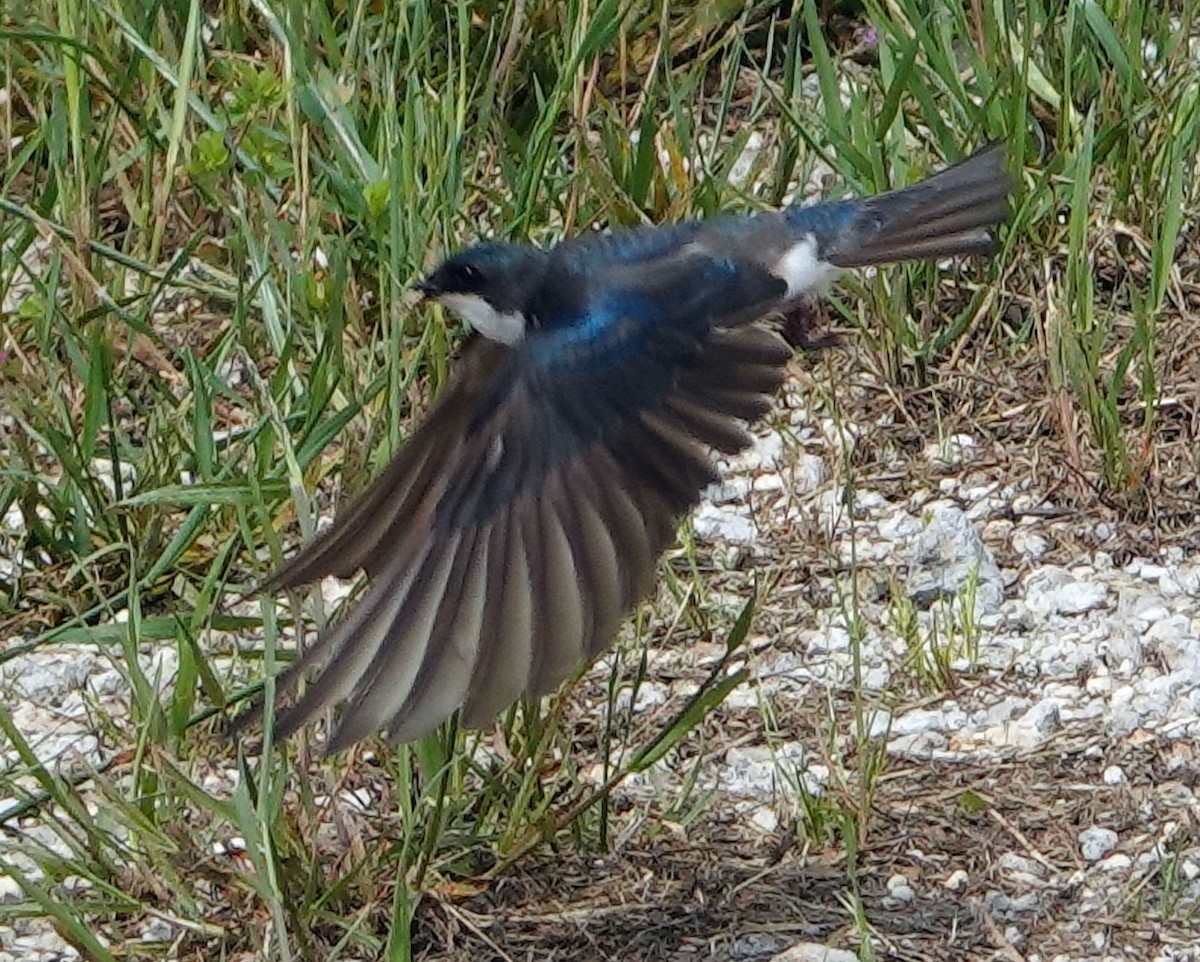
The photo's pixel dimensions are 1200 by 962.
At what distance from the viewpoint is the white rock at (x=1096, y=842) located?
2701 mm

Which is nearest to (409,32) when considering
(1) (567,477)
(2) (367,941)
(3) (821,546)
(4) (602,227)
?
(4) (602,227)

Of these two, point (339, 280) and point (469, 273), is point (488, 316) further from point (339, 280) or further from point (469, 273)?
point (339, 280)

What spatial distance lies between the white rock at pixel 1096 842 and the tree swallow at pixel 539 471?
62 centimetres

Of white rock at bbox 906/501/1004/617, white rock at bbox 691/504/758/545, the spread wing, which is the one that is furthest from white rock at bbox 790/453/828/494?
the spread wing

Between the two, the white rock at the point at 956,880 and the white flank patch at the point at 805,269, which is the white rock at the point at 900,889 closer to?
the white rock at the point at 956,880

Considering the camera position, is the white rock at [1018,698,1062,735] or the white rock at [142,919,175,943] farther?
the white rock at [1018,698,1062,735]

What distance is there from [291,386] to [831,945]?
1.05m

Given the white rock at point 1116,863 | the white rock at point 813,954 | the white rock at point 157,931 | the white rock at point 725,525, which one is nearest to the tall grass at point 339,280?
the white rock at point 157,931

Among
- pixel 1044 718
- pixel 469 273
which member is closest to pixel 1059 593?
pixel 1044 718

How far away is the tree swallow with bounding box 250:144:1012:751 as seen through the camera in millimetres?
2236

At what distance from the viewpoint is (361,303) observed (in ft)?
11.7

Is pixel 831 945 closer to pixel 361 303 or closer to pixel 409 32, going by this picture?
pixel 361 303

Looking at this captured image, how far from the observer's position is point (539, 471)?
8.39ft

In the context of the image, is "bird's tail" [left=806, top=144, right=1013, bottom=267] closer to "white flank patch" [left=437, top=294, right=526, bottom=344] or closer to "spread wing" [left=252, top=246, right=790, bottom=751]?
"spread wing" [left=252, top=246, right=790, bottom=751]
